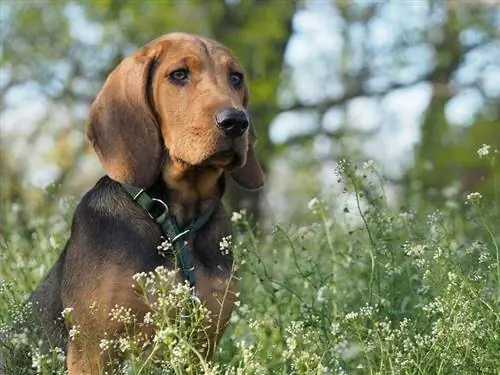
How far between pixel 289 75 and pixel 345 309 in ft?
37.0

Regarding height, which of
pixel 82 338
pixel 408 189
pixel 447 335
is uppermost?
pixel 82 338

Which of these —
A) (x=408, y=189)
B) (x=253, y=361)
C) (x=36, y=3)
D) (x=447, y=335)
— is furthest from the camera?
(x=36, y=3)

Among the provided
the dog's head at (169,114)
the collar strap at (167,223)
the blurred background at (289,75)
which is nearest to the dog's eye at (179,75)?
the dog's head at (169,114)

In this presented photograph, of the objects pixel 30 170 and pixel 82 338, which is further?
pixel 30 170

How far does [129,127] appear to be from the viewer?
16.4 feet

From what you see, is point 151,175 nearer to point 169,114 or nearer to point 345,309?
point 169,114

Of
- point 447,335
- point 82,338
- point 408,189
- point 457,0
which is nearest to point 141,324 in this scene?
point 82,338

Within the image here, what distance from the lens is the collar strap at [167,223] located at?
15.4ft

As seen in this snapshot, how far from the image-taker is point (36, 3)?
14734mm

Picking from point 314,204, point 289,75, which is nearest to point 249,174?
point 314,204

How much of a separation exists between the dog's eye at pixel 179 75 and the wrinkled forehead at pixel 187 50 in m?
0.06

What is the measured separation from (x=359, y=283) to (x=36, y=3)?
1008 cm

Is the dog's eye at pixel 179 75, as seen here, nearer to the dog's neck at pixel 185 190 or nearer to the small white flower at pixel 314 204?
the dog's neck at pixel 185 190

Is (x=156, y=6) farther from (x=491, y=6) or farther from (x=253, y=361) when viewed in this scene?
(x=253, y=361)
